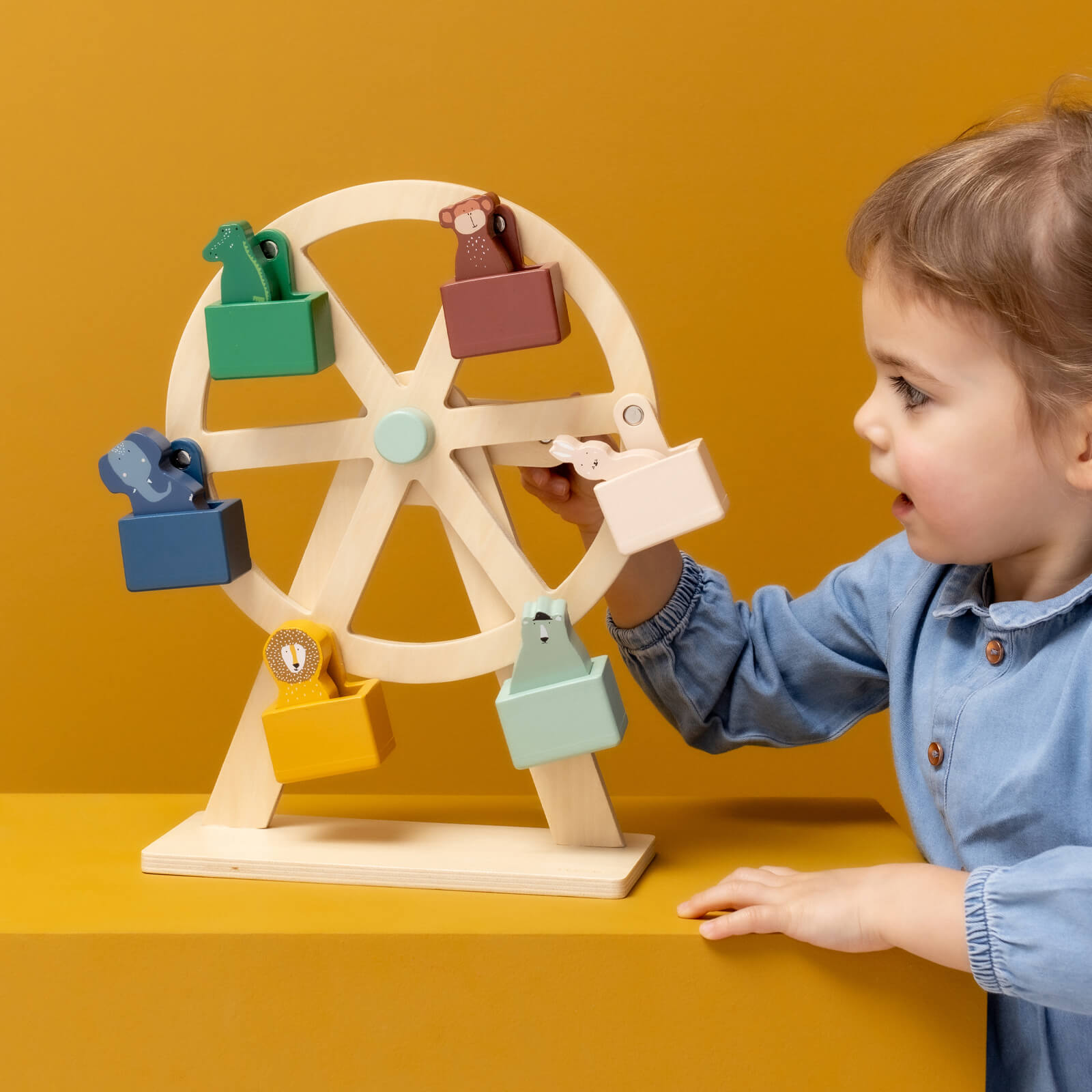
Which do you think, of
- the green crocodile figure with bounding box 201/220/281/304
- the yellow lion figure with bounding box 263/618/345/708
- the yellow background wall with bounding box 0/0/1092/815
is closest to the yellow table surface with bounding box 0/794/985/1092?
the yellow lion figure with bounding box 263/618/345/708

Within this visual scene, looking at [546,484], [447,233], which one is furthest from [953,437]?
[447,233]

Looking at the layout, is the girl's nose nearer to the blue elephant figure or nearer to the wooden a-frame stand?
the wooden a-frame stand

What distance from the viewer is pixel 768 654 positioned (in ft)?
2.97

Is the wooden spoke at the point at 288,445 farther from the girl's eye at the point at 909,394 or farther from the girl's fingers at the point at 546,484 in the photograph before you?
the girl's eye at the point at 909,394

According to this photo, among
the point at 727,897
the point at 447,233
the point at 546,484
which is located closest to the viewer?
the point at 727,897

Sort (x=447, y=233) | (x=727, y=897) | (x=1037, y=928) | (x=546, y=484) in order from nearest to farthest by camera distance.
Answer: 1. (x=1037, y=928)
2. (x=727, y=897)
3. (x=546, y=484)
4. (x=447, y=233)

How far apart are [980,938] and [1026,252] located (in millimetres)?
342

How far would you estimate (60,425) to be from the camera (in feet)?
5.04

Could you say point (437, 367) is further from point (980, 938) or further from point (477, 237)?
point (980, 938)

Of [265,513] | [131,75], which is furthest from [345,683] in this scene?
[131,75]

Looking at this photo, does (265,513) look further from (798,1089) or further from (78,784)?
(798,1089)

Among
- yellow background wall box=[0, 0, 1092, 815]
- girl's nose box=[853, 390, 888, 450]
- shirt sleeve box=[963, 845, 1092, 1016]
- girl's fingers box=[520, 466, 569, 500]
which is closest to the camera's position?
shirt sleeve box=[963, 845, 1092, 1016]

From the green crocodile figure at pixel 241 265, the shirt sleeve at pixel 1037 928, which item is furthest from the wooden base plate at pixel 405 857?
the green crocodile figure at pixel 241 265

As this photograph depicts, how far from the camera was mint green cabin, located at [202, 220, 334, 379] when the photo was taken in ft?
2.58
